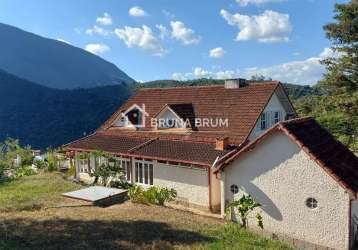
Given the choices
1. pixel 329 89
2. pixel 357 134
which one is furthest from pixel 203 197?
pixel 357 134

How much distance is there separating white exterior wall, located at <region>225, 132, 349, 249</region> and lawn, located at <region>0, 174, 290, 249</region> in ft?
8.35

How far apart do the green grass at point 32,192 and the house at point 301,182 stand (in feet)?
30.2

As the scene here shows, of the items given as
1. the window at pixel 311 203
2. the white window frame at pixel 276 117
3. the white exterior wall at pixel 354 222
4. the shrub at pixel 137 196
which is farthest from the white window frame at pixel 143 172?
the white exterior wall at pixel 354 222

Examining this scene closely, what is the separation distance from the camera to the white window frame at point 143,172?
77.6ft

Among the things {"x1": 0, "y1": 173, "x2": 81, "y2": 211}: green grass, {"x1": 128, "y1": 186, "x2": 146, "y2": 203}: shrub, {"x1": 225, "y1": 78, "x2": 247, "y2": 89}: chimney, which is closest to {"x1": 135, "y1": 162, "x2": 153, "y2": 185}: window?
{"x1": 128, "y1": 186, "x2": 146, "y2": 203}: shrub

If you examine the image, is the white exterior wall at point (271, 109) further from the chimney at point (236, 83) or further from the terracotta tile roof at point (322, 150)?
the terracotta tile roof at point (322, 150)

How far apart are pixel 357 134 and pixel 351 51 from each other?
11.6 m

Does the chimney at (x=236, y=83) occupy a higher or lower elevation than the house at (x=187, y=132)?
higher

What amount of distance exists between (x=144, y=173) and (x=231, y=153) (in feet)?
26.5

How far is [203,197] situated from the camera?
20.5 metres

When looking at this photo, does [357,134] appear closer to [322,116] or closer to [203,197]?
[322,116]

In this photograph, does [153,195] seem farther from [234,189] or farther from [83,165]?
[83,165]

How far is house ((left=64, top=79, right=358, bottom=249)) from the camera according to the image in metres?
14.9

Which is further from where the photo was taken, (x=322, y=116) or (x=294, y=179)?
(x=322, y=116)
